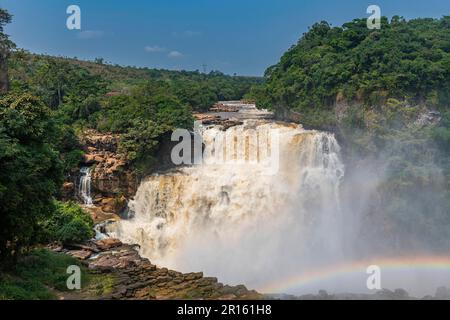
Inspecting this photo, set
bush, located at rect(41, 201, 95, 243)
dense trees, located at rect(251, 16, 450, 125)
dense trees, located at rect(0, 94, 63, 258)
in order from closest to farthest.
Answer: dense trees, located at rect(0, 94, 63, 258) → bush, located at rect(41, 201, 95, 243) → dense trees, located at rect(251, 16, 450, 125)

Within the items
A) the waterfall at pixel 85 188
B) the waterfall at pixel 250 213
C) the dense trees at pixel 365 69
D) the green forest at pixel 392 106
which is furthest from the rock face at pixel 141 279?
the dense trees at pixel 365 69

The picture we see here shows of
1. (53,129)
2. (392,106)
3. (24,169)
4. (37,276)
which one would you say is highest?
(392,106)

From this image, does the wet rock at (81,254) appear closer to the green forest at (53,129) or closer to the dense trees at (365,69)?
the green forest at (53,129)

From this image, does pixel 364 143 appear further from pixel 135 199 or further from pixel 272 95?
pixel 135 199

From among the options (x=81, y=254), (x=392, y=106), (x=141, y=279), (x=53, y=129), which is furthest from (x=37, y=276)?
(x=392, y=106)

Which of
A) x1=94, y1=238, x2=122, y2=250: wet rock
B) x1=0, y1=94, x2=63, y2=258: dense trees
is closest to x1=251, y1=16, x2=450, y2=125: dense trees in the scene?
x1=94, y1=238, x2=122, y2=250: wet rock

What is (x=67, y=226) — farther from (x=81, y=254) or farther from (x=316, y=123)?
(x=316, y=123)

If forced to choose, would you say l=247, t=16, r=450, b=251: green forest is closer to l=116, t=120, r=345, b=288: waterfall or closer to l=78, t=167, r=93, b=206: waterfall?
l=116, t=120, r=345, b=288: waterfall
